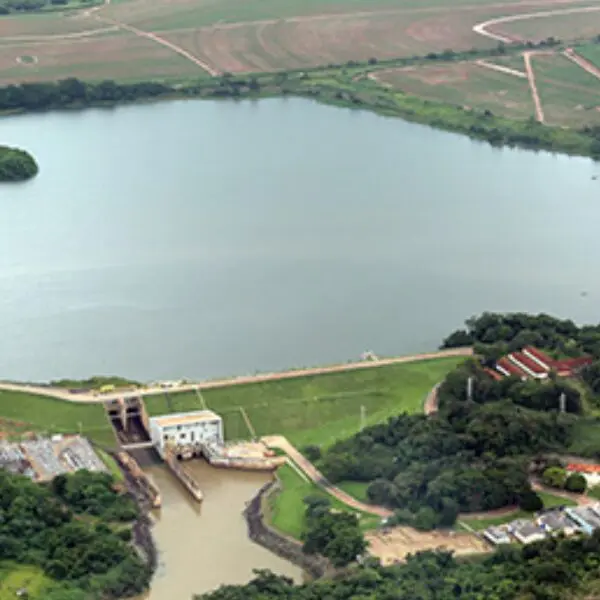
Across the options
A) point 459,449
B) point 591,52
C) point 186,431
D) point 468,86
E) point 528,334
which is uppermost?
point 591,52

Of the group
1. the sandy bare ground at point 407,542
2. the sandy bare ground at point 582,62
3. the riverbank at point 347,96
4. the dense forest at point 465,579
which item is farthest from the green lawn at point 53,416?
the sandy bare ground at point 582,62

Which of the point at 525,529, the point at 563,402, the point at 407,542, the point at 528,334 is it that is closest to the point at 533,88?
the point at 528,334

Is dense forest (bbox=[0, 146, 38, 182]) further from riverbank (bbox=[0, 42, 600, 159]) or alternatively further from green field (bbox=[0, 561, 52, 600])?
green field (bbox=[0, 561, 52, 600])

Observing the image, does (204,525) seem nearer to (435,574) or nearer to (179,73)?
(435,574)

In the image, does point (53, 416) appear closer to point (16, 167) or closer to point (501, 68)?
point (16, 167)

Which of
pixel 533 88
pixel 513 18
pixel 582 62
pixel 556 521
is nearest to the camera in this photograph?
pixel 556 521

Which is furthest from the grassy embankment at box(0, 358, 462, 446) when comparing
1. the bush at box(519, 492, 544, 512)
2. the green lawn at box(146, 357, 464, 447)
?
the bush at box(519, 492, 544, 512)
